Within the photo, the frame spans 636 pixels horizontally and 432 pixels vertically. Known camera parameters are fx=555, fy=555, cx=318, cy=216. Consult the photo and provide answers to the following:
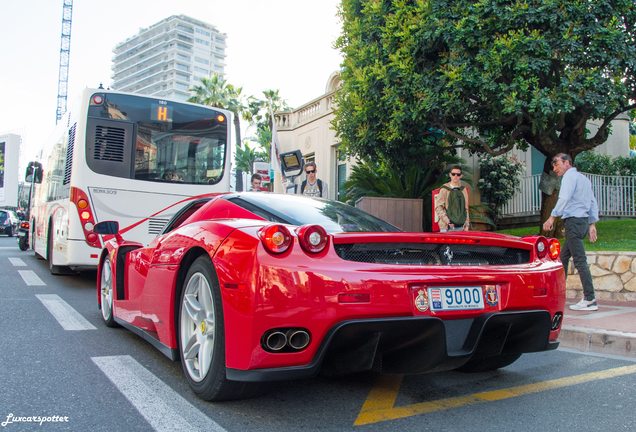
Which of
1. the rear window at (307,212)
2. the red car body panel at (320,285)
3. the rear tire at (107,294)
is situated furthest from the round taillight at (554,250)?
the rear tire at (107,294)

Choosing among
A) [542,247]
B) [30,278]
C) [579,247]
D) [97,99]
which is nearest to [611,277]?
[579,247]

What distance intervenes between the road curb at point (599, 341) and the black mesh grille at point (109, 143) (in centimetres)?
669

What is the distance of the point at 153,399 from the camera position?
3.04 meters

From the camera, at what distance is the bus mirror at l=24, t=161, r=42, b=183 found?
1283cm

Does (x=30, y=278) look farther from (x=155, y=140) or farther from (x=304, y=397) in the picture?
(x=304, y=397)

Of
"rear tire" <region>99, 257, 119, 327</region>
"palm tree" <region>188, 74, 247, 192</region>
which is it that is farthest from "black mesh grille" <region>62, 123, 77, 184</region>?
"palm tree" <region>188, 74, 247, 192</region>

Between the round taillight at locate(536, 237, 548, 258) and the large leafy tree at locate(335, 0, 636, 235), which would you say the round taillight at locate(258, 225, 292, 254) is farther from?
the large leafy tree at locate(335, 0, 636, 235)

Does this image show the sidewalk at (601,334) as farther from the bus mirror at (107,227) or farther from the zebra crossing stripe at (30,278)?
the zebra crossing stripe at (30,278)

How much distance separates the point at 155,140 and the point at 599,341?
22.6ft

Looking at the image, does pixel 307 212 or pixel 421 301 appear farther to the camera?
pixel 307 212

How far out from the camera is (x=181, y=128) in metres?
9.14

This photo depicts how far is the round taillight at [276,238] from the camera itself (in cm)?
268

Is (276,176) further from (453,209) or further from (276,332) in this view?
(276,332)

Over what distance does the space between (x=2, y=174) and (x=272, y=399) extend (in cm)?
4402
